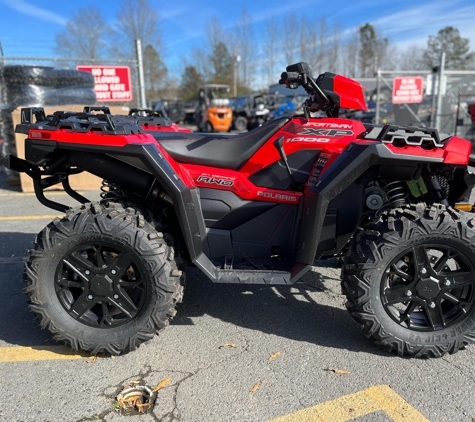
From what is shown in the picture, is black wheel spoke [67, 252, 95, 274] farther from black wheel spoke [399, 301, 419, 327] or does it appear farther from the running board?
black wheel spoke [399, 301, 419, 327]

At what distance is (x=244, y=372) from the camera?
2527mm

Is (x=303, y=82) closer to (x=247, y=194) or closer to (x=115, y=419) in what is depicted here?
(x=247, y=194)

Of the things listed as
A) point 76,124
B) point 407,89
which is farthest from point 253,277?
point 407,89

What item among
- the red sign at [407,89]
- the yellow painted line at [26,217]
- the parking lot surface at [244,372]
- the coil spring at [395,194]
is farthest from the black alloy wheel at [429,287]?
the red sign at [407,89]

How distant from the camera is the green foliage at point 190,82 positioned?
59.6 m

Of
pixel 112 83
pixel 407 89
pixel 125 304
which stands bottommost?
pixel 125 304

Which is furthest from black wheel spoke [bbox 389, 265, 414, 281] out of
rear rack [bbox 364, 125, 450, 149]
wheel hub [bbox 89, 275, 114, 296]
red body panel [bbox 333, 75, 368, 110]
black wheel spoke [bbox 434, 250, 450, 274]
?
wheel hub [bbox 89, 275, 114, 296]

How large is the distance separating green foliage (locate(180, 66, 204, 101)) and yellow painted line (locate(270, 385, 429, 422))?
59797 millimetres

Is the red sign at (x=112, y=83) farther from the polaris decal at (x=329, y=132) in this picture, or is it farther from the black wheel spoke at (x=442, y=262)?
the black wheel spoke at (x=442, y=262)

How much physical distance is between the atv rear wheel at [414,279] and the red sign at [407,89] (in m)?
10.3

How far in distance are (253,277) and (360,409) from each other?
1024 mm

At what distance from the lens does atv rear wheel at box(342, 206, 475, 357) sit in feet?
8.21

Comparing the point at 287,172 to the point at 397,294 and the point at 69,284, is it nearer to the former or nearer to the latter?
the point at 397,294

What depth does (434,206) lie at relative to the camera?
2.60 m
